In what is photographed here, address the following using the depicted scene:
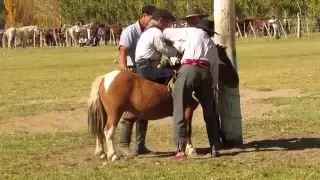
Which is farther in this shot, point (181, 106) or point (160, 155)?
point (160, 155)

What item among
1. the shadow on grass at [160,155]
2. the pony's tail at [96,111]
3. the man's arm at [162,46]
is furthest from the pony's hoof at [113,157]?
the man's arm at [162,46]

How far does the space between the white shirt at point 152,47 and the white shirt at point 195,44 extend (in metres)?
0.11

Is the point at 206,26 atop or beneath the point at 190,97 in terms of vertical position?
atop

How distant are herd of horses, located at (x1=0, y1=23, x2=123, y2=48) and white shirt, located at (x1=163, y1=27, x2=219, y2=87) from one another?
5919 centimetres

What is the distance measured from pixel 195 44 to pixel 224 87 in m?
1.47

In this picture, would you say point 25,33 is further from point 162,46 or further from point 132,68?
point 162,46

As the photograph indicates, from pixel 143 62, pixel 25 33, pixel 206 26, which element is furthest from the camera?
pixel 25 33

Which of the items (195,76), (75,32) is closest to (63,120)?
(195,76)

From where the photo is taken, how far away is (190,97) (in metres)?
11.7

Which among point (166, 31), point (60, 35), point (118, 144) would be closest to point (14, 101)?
point (118, 144)

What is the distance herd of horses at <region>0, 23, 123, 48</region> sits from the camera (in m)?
71.6

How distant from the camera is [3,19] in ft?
375

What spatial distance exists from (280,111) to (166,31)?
6.35 meters

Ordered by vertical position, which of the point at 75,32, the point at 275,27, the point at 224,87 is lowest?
the point at 275,27
